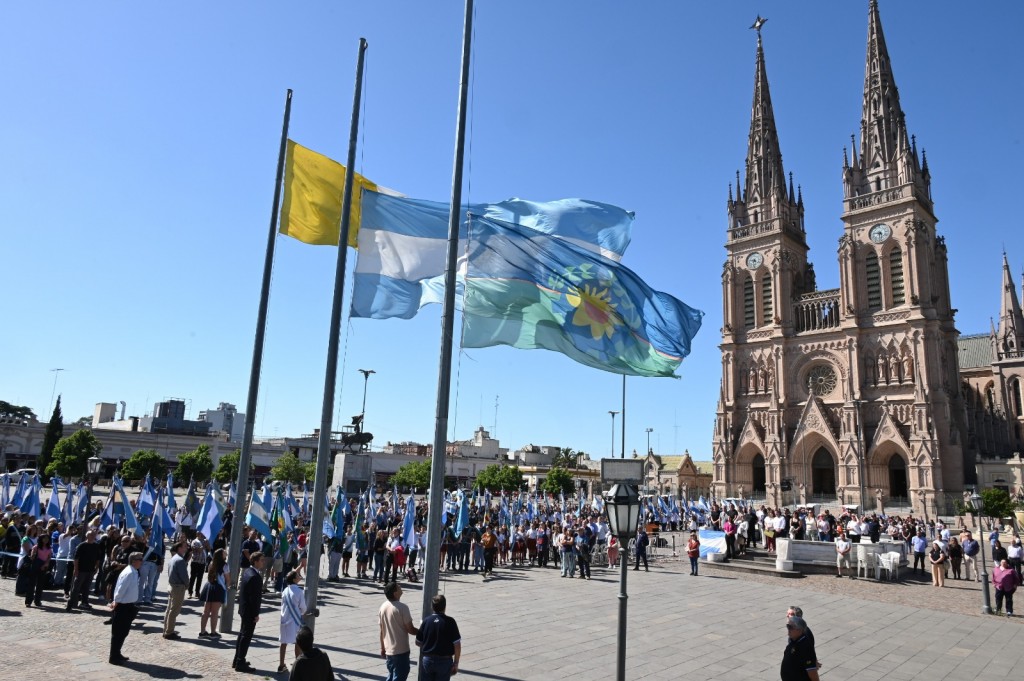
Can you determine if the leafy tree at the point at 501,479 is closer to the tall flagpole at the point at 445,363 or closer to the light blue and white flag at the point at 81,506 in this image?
the light blue and white flag at the point at 81,506

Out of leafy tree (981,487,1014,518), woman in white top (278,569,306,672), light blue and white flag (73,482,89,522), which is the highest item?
leafy tree (981,487,1014,518)

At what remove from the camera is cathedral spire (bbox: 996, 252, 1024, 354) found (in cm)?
7031

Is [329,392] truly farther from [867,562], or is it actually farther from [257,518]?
[867,562]

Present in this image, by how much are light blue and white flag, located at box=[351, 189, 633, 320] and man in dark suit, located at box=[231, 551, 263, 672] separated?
170 inches

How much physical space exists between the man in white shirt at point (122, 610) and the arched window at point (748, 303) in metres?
68.9

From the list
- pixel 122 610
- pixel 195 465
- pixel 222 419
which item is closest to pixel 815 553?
pixel 122 610

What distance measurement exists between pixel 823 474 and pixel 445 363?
215 feet

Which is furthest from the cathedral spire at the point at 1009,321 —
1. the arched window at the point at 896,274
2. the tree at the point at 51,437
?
the tree at the point at 51,437

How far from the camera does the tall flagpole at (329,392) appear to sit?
9258 millimetres

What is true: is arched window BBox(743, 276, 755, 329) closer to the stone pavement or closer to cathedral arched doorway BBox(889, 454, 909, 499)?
cathedral arched doorway BBox(889, 454, 909, 499)

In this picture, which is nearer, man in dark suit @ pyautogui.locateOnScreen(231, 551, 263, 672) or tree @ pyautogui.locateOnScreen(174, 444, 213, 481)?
man in dark suit @ pyautogui.locateOnScreen(231, 551, 263, 672)

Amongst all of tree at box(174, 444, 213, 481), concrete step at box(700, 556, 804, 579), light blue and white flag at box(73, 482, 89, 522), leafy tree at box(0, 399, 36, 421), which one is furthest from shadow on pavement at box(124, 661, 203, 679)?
leafy tree at box(0, 399, 36, 421)

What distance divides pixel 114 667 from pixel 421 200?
7.97 m

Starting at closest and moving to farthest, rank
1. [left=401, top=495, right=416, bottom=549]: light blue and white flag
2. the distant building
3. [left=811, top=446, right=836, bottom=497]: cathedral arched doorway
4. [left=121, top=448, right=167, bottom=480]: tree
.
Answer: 1. [left=401, top=495, right=416, bottom=549]: light blue and white flag
2. [left=811, top=446, right=836, bottom=497]: cathedral arched doorway
3. [left=121, top=448, right=167, bottom=480]: tree
4. the distant building
